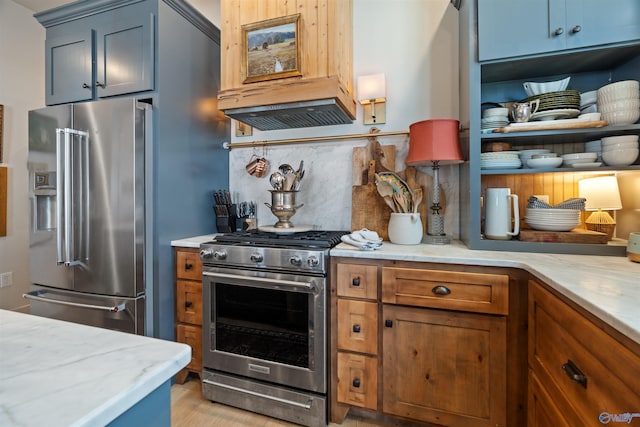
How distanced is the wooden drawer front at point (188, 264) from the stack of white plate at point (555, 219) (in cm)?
198

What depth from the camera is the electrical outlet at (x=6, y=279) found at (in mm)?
2709

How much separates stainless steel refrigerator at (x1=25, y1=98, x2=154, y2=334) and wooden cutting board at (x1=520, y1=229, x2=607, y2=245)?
85.9 inches

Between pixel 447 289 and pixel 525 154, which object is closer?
pixel 447 289

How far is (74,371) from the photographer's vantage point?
1.53 ft

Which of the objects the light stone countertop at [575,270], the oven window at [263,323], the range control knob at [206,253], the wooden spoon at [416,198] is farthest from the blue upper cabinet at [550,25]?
the range control knob at [206,253]

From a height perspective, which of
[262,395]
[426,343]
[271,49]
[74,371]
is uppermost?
[271,49]

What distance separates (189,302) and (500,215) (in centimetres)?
196

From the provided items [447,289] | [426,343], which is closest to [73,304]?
[426,343]

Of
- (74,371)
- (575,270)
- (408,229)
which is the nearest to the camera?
(74,371)

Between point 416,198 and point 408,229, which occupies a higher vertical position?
point 416,198

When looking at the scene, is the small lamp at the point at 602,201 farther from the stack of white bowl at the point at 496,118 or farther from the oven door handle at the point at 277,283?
the oven door handle at the point at 277,283

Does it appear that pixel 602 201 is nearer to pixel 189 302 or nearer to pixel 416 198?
pixel 416 198

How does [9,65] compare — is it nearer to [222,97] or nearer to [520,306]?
[222,97]

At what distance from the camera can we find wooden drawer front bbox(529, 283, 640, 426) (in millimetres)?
692
